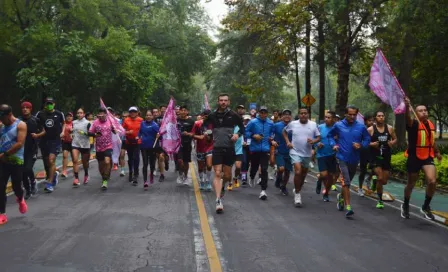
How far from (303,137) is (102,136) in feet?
15.9

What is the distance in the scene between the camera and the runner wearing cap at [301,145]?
9617mm

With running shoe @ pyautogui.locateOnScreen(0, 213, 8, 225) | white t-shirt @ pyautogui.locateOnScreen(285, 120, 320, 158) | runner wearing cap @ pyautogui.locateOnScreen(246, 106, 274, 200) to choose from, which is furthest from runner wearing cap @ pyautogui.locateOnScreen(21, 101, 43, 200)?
white t-shirt @ pyautogui.locateOnScreen(285, 120, 320, 158)

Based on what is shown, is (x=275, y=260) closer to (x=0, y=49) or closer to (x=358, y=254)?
(x=358, y=254)

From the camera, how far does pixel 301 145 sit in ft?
31.8

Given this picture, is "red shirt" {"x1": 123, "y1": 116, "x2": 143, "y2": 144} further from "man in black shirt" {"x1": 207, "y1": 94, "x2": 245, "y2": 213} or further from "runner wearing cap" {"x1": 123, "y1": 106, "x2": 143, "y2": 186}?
"man in black shirt" {"x1": 207, "y1": 94, "x2": 245, "y2": 213}

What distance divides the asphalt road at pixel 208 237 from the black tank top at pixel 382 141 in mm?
1080

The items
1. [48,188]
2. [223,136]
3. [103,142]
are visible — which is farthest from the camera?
[103,142]

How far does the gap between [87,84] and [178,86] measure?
56.8ft

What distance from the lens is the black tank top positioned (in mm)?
10250

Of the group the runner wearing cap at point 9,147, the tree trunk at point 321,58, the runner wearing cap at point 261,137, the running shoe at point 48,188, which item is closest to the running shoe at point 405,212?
the runner wearing cap at point 261,137

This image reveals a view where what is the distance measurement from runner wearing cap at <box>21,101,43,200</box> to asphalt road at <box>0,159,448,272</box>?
429 millimetres

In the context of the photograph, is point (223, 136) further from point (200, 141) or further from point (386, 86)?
point (386, 86)

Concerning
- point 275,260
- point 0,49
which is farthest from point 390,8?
point 0,49

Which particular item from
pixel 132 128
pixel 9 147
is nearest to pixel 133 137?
pixel 132 128
